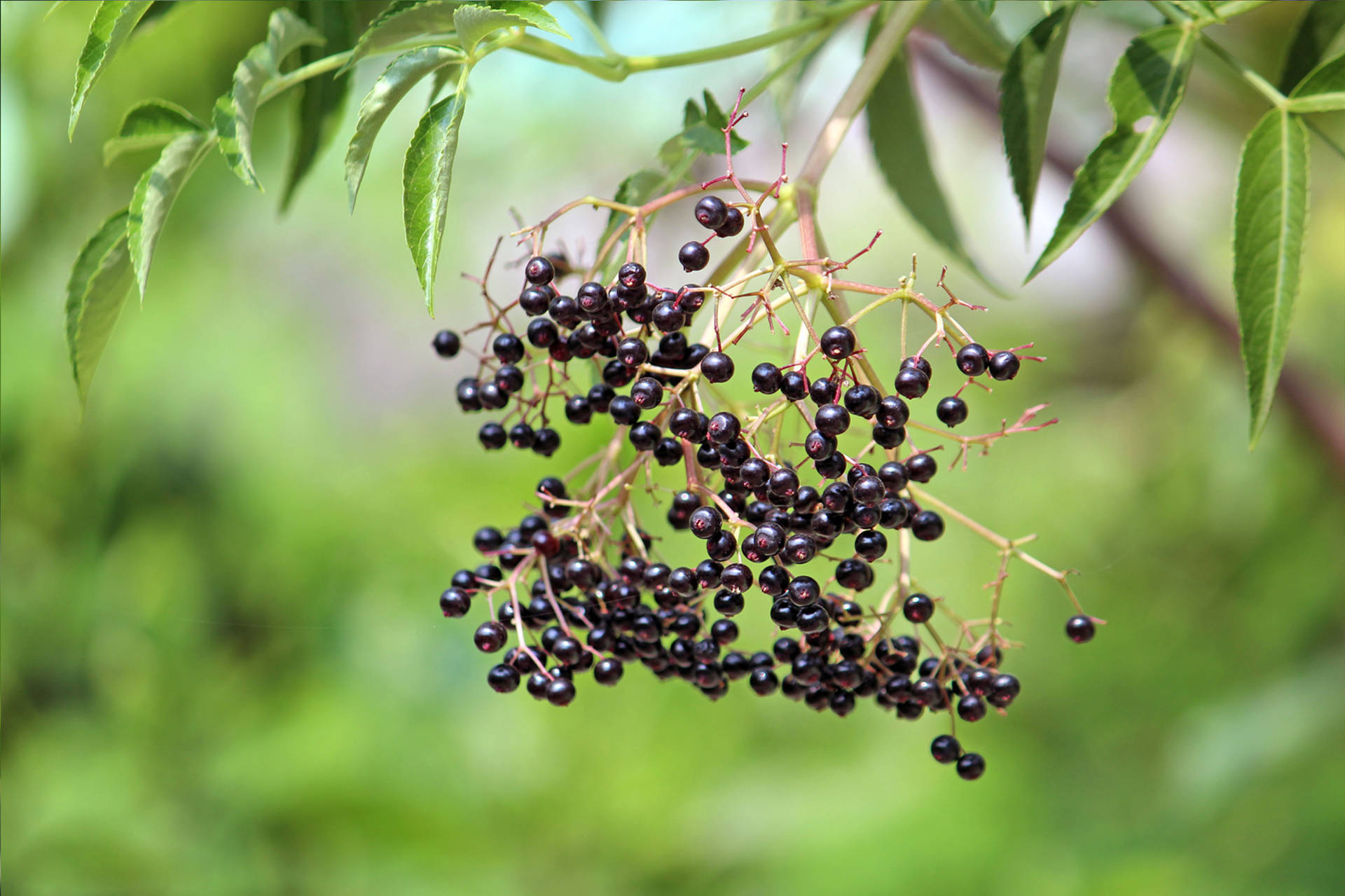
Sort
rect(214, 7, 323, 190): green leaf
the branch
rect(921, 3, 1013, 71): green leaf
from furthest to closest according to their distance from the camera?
1. the branch
2. rect(921, 3, 1013, 71): green leaf
3. rect(214, 7, 323, 190): green leaf

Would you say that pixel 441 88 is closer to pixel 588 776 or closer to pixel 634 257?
pixel 634 257

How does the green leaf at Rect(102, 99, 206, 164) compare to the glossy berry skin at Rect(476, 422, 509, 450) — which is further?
the glossy berry skin at Rect(476, 422, 509, 450)

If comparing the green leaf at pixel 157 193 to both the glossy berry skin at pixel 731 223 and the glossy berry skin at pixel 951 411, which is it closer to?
the glossy berry skin at pixel 731 223

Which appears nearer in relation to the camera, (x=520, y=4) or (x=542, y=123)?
(x=520, y=4)

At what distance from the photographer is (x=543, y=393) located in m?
0.95

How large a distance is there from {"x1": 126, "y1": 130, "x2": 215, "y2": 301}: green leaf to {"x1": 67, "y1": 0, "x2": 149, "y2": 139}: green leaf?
7 centimetres

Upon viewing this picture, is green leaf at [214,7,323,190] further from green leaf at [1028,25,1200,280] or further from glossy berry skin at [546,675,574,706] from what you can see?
green leaf at [1028,25,1200,280]

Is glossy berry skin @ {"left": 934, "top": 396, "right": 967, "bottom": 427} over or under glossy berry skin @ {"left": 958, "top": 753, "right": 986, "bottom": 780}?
over

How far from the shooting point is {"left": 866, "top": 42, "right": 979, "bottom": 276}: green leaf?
3.94 feet

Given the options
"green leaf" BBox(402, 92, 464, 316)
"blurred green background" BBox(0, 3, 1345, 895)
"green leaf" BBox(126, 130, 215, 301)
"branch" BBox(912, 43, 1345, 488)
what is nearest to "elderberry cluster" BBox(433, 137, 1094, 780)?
"green leaf" BBox(402, 92, 464, 316)

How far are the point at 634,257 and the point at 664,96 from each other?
237cm

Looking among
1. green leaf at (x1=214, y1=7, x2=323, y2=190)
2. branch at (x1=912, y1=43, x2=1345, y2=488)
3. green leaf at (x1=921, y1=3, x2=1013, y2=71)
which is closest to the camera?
green leaf at (x1=214, y1=7, x2=323, y2=190)

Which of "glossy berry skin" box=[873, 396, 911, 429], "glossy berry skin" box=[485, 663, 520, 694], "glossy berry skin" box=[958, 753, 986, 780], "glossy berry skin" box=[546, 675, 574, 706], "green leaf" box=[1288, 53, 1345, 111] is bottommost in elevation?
"glossy berry skin" box=[958, 753, 986, 780]

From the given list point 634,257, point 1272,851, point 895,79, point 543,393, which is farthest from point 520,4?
point 1272,851
